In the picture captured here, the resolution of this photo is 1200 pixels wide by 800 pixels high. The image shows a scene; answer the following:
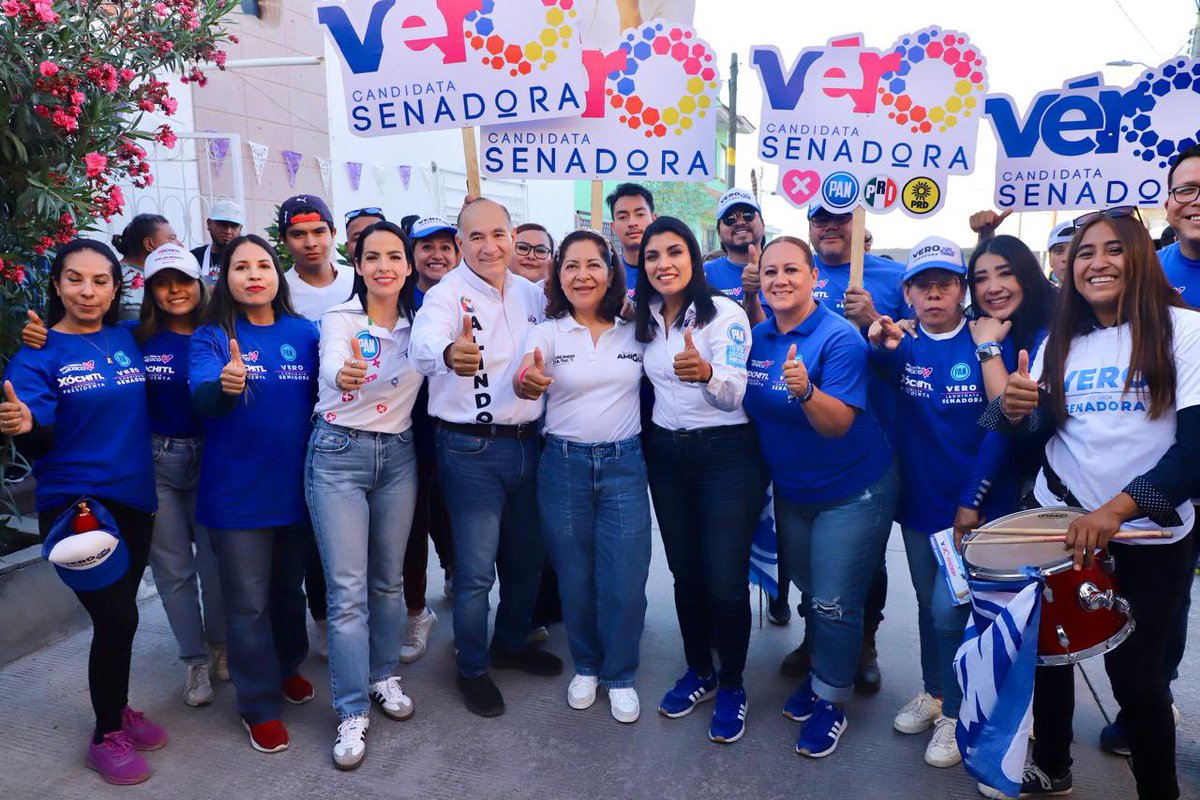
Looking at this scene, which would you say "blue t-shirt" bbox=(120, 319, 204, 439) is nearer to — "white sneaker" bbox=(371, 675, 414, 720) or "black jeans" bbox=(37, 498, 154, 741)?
"black jeans" bbox=(37, 498, 154, 741)

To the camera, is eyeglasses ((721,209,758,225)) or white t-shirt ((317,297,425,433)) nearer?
white t-shirt ((317,297,425,433))

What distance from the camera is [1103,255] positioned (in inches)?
98.9

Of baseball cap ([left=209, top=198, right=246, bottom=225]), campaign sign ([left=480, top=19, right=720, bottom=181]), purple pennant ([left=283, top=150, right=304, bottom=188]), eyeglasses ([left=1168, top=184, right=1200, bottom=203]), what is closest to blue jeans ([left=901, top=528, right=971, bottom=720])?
eyeglasses ([left=1168, top=184, right=1200, bottom=203])

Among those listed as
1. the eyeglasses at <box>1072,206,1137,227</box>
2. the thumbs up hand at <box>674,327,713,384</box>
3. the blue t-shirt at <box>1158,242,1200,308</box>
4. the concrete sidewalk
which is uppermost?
the eyeglasses at <box>1072,206,1137,227</box>

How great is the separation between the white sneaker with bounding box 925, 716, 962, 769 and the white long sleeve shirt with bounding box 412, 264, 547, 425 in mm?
1911

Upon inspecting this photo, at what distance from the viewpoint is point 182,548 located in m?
3.40

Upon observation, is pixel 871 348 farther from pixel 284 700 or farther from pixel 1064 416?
pixel 284 700

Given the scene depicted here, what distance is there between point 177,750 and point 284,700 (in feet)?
1.48

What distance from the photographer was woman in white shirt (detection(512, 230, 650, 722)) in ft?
10.6

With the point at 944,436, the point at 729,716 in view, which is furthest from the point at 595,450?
the point at 944,436

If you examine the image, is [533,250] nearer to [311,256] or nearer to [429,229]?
[429,229]

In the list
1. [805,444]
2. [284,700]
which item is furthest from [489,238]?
[284,700]

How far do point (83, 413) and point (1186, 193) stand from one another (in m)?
3.87

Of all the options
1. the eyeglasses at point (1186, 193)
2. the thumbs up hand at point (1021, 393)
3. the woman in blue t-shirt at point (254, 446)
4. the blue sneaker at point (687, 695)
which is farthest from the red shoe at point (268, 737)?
the eyeglasses at point (1186, 193)
